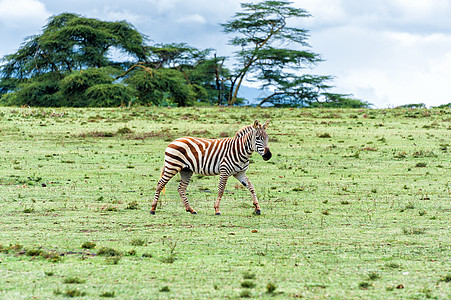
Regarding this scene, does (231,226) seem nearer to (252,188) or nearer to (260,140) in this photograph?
(252,188)

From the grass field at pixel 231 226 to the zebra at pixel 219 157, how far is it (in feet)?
2.73

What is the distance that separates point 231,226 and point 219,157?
6.58ft

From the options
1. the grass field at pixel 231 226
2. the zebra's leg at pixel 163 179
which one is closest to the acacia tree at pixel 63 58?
the grass field at pixel 231 226

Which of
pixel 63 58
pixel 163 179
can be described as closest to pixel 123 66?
pixel 63 58

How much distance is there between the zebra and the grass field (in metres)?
0.83

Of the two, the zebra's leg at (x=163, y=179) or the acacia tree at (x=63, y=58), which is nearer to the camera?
the zebra's leg at (x=163, y=179)

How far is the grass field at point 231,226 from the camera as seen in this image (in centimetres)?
738

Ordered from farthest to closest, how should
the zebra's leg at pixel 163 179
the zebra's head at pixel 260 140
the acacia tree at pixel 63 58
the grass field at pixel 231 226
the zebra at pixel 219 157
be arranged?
the acacia tree at pixel 63 58 → the zebra's leg at pixel 163 179 → the zebra at pixel 219 157 → the zebra's head at pixel 260 140 → the grass field at pixel 231 226

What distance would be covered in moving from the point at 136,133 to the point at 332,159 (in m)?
12.8

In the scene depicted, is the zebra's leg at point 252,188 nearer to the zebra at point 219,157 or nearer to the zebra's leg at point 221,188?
the zebra at point 219,157

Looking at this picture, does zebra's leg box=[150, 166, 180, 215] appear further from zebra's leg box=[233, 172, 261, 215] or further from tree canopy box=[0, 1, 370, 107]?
tree canopy box=[0, 1, 370, 107]

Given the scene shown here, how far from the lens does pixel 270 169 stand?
2158 cm

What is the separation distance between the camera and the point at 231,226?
1146 centimetres

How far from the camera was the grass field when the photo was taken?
24.2 ft
